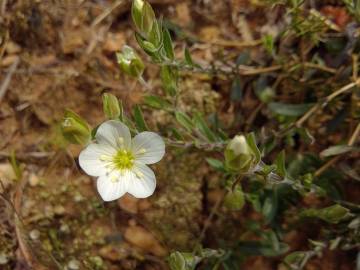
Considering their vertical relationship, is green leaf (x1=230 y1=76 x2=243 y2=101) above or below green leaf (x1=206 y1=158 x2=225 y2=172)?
above

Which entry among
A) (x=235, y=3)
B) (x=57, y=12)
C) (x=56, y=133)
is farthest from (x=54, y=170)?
(x=235, y=3)

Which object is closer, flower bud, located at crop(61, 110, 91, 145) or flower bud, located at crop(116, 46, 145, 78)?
flower bud, located at crop(61, 110, 91, 145)

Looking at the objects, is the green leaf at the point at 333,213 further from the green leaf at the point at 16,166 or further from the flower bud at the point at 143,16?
the green leaf at the point at 16,166

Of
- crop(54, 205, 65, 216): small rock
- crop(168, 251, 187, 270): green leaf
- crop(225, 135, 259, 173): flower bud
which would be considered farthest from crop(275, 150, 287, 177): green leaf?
crop(54, 205, 65, 216): small rock

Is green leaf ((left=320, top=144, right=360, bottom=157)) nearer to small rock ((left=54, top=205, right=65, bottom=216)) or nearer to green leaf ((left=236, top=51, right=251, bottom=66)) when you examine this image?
green leaf ((left=236, top=51, right=251, bottom=66))

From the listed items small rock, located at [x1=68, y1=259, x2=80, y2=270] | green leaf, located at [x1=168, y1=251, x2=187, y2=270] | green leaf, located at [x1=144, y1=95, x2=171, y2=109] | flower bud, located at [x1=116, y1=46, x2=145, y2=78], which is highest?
flower bud, located at [x1=116, y1=46, x2=145, y2=78]

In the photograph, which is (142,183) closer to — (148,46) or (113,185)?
(113,185)

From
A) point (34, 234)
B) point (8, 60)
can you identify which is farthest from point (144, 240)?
point (8, 60)

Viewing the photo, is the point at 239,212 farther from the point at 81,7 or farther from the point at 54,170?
the point at 81,7
